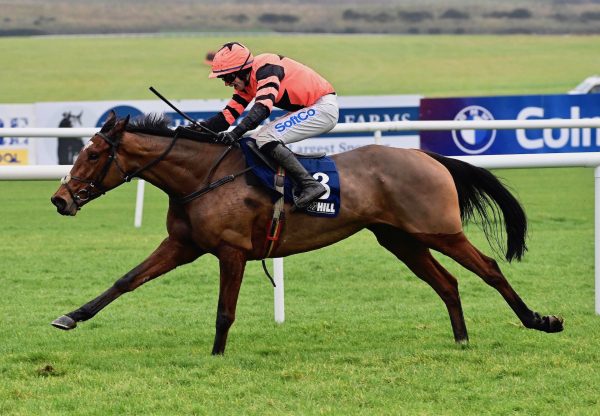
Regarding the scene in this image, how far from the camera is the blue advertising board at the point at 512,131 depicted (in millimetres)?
14125

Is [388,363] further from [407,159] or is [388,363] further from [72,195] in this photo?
[72,195]

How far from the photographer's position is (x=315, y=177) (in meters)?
5.51

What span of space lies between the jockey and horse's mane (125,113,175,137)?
0.21m

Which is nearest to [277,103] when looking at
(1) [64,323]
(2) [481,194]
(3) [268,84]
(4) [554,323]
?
(3) [268,84]

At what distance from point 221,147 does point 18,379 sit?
157cm

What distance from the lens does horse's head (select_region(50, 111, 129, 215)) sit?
5.35m

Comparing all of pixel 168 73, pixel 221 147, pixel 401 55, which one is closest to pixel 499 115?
pixel 221 147

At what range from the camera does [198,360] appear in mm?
5246

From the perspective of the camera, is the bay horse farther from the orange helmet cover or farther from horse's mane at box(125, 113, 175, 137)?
the orange helmet cover

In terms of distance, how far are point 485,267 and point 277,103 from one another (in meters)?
1.38

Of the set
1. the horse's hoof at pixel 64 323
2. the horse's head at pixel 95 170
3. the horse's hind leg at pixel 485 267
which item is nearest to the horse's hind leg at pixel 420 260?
the horse's hind leg at pixel 485 267

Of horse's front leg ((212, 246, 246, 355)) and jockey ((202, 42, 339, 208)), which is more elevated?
jockey ((202, 42, 339, 208))

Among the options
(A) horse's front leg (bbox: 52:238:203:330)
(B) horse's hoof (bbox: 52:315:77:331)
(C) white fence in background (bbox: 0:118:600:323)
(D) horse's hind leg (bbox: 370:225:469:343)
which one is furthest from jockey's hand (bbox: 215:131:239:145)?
(B) horse's hoof (bbox: 52:315:77:331)

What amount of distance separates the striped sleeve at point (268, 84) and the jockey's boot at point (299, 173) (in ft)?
0.71
